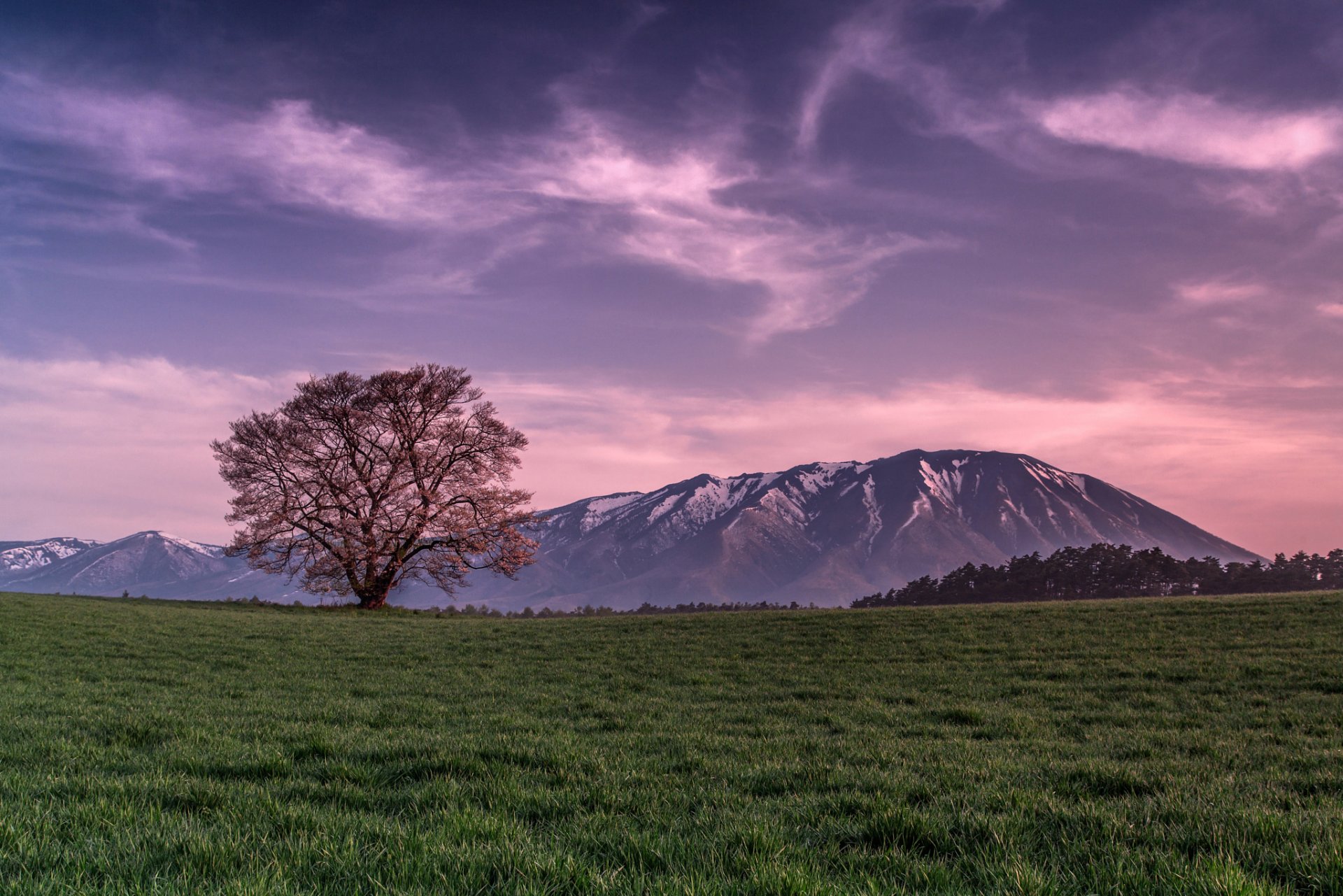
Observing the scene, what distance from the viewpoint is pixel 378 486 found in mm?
48562

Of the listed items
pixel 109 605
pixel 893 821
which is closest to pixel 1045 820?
pixel 893 821

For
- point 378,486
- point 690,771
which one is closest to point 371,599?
point 378,486

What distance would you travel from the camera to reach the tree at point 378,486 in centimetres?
4600

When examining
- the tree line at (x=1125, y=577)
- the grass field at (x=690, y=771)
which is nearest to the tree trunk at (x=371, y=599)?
the grass field at (x=690, y=771)

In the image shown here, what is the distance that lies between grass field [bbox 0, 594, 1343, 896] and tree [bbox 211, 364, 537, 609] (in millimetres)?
24777

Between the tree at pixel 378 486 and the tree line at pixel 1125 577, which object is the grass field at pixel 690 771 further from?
the tree line at pixel 1125 577

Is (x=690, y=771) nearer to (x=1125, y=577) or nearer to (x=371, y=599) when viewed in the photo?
(x=371, y=599)

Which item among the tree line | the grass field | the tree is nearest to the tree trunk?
the tree

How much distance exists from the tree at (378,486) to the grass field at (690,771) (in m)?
24.8

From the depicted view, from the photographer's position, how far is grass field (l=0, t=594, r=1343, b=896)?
15.9 ft

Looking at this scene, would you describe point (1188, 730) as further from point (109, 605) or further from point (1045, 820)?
point (109, 605)

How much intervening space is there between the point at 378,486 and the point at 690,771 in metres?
44.8

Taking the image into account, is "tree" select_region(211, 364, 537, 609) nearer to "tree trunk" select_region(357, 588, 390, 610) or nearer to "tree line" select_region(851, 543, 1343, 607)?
"tree trunk" select_region(357, 588, 390, 610)

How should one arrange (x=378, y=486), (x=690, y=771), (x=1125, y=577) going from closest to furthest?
1. (x=690, y=771)
2. (x=378, y=486)
3. (x=1125, y=577)
